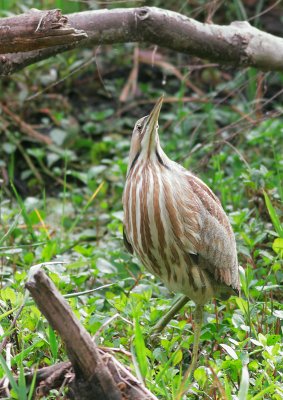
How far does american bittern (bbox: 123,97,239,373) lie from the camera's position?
10.2 feet

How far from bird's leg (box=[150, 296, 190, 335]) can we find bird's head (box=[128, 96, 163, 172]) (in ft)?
1.87

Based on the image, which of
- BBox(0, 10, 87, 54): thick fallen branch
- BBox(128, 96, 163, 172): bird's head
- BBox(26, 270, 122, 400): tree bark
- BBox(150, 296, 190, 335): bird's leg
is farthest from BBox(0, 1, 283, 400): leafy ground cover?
BBox(0, 10, 87, 54): thick fallen branch

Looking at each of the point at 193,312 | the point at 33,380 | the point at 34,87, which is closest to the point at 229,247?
the point at 193,312

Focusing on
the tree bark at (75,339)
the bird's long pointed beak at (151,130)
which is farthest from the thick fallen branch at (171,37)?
the tree bark at (75,339)

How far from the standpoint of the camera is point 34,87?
17.7 ft

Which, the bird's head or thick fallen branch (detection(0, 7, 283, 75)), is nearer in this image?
the bird's head

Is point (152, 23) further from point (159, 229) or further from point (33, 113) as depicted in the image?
point (33, 113)

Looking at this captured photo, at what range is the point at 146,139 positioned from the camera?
3.17 meters

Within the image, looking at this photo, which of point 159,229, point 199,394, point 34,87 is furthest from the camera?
point 34,87

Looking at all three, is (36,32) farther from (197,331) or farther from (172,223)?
(197,331)

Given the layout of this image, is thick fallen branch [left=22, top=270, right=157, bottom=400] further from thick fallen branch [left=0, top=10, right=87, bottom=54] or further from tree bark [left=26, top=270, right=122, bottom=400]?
thick fallen branch [left=0, top=10, right=87, bottom=54]

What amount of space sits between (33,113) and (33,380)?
336cm

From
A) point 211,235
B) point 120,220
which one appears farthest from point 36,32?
point 120,220

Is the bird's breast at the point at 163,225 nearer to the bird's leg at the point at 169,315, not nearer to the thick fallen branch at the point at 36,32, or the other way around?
the bird's leg at the point at 169,315
